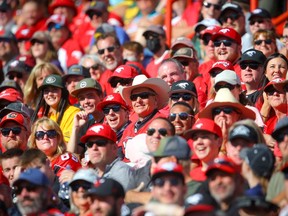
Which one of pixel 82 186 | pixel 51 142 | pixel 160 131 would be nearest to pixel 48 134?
pixel 51 142

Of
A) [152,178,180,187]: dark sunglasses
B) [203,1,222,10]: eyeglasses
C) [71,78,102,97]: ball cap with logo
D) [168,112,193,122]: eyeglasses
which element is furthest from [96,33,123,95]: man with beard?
[152,178,180,187]: dark sunglasses

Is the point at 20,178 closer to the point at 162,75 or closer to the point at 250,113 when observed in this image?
the point at 250,113

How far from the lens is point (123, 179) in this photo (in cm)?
1413

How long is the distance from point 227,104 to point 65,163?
2202 mm

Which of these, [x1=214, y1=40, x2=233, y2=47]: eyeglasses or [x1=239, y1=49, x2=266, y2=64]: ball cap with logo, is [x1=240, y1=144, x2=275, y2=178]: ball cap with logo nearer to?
[x1=239, y1=49, x2=266, y2=64]: ball cap with logo

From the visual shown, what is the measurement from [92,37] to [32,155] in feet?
24.3

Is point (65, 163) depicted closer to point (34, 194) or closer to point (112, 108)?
point (112, 108)

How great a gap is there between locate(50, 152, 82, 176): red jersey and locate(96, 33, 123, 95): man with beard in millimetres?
3190

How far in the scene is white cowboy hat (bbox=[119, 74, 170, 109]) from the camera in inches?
625

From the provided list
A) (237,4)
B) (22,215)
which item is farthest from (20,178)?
(237,4)

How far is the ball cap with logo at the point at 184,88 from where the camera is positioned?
15919mm

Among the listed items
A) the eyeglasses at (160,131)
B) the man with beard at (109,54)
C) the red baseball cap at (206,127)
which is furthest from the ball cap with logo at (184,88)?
the man with beard at (109,54)

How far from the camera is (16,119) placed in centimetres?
1675

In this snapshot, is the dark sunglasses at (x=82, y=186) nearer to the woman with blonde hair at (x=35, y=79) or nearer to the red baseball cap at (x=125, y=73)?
the red baseball cap at (x=125, y=73)
